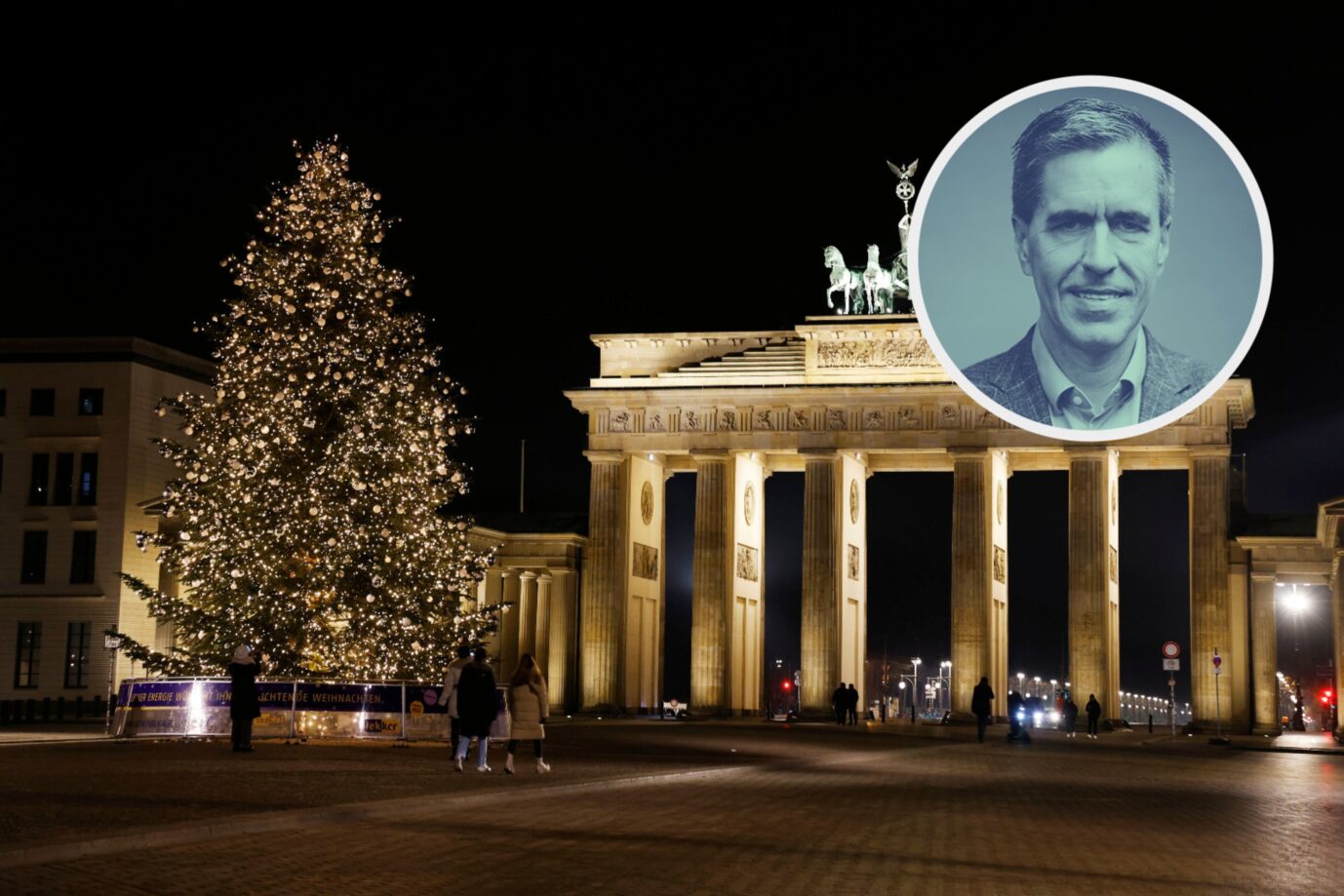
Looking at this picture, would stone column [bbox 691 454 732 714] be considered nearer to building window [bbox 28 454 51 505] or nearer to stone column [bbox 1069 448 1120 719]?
stone column [bbox 1069 448 1120 719]

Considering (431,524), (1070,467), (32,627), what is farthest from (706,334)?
(431,524)

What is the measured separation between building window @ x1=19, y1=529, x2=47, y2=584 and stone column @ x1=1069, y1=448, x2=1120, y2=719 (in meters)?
42.2

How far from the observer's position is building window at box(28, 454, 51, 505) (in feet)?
241

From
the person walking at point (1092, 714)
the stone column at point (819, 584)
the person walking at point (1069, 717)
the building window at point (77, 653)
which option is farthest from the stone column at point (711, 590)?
the building window at point (77, 653)

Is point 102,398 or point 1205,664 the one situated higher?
point 102,398

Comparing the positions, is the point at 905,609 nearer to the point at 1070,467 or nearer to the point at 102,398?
the point at 1070,467

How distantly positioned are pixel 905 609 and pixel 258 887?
364 feet

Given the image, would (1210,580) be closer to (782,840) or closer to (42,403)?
(42,403)

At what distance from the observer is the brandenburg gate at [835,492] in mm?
72938

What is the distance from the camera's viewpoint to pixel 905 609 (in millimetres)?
123188

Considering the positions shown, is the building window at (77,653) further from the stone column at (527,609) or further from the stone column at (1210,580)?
the stone column at (1210,580)

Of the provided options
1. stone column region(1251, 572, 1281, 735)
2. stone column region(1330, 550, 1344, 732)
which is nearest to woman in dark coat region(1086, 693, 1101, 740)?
stone column region(1330, 550, 1344, 732)

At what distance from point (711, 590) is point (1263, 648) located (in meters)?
23.5

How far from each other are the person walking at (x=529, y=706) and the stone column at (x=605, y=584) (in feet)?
156
